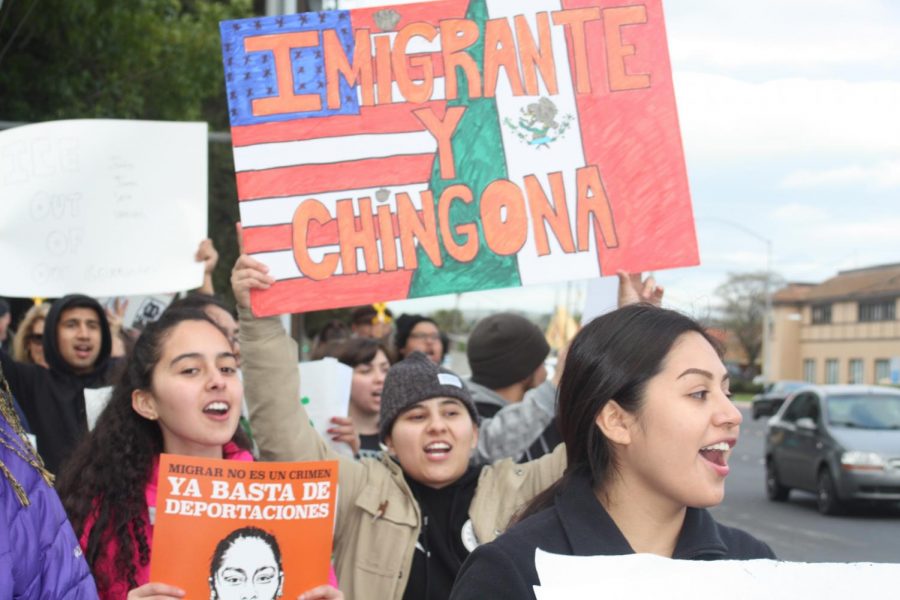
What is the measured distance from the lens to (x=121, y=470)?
11.3 feet

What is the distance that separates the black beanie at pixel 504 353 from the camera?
18.8 feet

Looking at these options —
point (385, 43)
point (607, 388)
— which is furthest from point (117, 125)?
point (607, 388)

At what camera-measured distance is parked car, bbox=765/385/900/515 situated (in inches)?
566

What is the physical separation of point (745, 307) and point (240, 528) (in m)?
107

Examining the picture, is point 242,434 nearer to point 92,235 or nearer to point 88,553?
point 88,553

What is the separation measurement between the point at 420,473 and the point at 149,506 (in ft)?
2.90

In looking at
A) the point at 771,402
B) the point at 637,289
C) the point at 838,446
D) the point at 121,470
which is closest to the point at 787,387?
the point at 771,402

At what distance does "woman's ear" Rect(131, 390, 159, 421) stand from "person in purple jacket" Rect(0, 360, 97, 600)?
112cm

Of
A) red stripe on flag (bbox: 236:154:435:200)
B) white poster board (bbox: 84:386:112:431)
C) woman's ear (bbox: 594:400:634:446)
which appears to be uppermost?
red stripe on flag (bbox: 236:154:435:200)

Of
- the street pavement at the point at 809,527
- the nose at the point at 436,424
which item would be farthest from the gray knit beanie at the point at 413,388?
the street pavement at the point at 809,527

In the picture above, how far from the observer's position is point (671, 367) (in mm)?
2447

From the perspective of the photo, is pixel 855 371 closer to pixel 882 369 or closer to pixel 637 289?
pixel 882 369

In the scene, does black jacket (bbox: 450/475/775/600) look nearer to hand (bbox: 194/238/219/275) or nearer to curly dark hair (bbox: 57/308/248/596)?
curly dark hair (bbox: 57/308/248/596)

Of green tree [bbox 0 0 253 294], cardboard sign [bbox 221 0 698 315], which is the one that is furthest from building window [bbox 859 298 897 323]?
cardboard sign [bbox 221 0 698 315]
